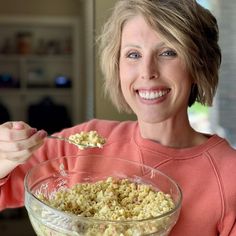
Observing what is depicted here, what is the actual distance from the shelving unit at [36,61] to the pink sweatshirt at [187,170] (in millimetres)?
2524

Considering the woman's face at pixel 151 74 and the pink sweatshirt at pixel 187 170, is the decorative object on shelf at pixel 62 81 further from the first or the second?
the woman's face at pixel 151 74

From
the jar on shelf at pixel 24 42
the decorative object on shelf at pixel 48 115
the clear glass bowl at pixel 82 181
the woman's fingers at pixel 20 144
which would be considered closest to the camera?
the clear glass bowl at pixel 82 181

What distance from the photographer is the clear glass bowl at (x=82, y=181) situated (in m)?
0.63

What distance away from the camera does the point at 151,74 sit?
0.91m

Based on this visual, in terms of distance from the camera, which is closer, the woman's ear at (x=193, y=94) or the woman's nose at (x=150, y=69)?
the woman's nose at (x=150, y=69)

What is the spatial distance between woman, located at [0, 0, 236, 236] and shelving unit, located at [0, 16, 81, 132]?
8.35ft

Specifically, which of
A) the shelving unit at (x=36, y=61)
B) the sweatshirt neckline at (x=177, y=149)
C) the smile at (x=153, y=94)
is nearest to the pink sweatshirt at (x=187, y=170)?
the sweatshirt neckline at (x=177, y=149)

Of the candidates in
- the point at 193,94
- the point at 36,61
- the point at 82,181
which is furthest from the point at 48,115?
the point at 82,181

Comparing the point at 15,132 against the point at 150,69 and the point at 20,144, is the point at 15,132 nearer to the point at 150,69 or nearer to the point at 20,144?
the point at 20,144

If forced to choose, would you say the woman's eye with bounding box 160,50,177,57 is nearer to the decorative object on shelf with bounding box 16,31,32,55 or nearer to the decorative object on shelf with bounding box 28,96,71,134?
the decorative object on shelf with bounding box 28,96,71,134

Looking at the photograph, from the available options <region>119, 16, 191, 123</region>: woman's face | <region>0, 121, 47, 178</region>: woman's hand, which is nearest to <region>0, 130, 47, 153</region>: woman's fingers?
<region>0, 121, 47, 178</region>: woman's hand

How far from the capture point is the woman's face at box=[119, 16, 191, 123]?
91cm

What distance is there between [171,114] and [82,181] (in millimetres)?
238

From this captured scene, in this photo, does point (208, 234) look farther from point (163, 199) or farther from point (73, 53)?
point (73, 53)
